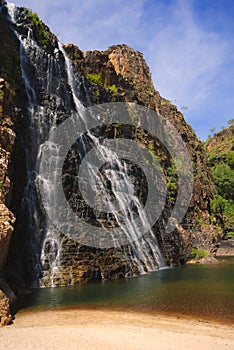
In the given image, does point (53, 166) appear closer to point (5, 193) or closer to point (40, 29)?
point (5, 193)

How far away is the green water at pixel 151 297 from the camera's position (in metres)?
12.0

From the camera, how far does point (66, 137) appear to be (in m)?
22.2

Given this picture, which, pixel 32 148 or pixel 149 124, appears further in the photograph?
pixel 149 124

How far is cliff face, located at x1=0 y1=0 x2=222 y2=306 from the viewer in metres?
17.3

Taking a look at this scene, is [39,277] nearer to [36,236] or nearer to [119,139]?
[36,236]

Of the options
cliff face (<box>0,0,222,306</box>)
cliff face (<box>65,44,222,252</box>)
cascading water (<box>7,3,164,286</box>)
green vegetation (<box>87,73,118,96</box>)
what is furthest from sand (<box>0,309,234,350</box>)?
green vegetation (<box>87,73,118,96</box>)

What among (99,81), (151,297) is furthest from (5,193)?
(99,81)

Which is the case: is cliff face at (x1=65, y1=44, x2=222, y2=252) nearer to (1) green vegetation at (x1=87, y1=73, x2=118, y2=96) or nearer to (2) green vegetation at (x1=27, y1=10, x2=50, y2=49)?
(1) green vegetation at (x1=87, y1=73, x2=118, y2=96)

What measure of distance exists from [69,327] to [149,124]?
35563 millimetres

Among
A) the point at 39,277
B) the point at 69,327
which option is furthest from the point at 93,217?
the point at 69,327

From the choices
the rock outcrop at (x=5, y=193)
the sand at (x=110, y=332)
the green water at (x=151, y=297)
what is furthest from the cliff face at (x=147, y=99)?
the sand at (x=110, y=332)

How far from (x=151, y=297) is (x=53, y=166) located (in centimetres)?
1041

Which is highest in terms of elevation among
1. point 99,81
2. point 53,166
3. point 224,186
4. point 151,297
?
point 99,81

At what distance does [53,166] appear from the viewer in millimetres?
20438
